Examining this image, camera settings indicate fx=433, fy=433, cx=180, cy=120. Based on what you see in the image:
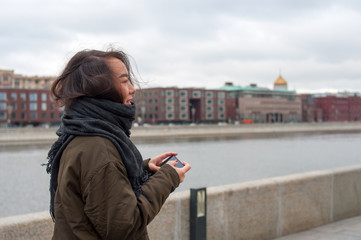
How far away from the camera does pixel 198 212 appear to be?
503 centimetres

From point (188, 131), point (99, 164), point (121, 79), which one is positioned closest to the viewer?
point (99, 164)

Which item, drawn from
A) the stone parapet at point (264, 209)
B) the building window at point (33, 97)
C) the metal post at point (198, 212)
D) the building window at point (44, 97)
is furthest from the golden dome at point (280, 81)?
the metal post at point (198, 212)

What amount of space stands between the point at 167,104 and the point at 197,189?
99.0 m

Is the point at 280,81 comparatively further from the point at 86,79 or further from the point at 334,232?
the point at 86,79

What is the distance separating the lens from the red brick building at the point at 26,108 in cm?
8488

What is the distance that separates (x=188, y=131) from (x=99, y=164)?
64982mm

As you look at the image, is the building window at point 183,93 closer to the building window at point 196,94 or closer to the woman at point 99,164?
the building window at point 196,94

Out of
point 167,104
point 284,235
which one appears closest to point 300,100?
point 167,104

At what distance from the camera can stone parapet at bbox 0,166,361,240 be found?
481cm

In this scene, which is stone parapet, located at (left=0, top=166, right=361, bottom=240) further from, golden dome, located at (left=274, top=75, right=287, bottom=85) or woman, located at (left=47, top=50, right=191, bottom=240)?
golden dome, located at (left=274, top=75, right=287, bottom=85)

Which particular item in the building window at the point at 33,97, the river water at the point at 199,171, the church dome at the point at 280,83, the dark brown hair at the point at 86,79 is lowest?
the river water at the point at 199,171

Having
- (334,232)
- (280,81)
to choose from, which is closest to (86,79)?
(334,232)

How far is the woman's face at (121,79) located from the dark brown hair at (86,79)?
2 cm

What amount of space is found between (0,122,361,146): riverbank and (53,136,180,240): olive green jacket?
49.1 metres
